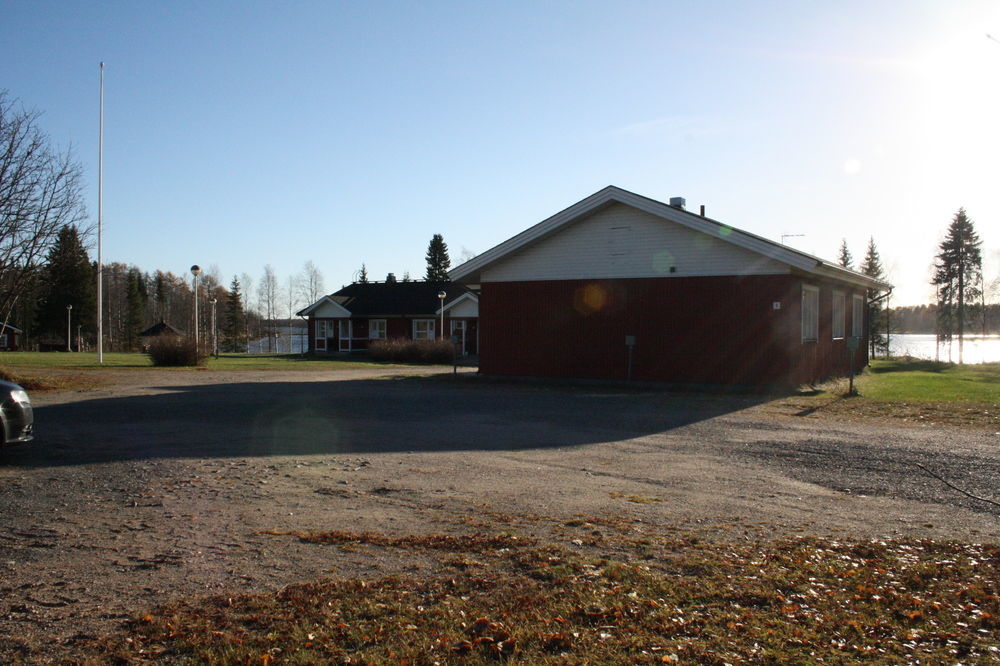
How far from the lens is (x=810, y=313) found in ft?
65.7

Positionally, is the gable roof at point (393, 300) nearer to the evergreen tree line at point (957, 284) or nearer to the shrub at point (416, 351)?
the shrub at point (416, 351)

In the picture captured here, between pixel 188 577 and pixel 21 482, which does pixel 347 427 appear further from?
pixel 188 577

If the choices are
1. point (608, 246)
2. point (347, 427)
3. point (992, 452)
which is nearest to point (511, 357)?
point (608, 246)

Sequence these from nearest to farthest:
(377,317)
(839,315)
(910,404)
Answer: (910,404) → (839,315) → (377,317)

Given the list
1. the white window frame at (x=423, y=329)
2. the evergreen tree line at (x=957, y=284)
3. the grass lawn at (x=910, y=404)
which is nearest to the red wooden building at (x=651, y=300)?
the grass lawn at (x=910, y=404)

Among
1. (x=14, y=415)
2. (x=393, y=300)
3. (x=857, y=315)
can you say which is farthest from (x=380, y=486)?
(x=393, y=300)

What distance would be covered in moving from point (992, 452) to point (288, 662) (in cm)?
978

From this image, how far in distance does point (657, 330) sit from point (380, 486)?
43.2 ft

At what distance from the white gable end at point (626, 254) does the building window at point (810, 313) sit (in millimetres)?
1813

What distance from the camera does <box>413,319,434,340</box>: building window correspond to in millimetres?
47403

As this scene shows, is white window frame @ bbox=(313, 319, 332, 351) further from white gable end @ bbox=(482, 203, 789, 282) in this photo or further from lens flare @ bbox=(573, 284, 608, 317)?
→ lens flare @ bbox=(573, 284, 608, 317)

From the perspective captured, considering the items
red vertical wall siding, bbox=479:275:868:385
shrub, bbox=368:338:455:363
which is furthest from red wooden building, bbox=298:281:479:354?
red vertical wall siding, bbox=479:275:868:385

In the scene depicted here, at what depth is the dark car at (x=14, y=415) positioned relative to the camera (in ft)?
28.8

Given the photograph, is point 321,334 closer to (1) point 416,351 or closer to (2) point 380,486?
(1) point 416,351
